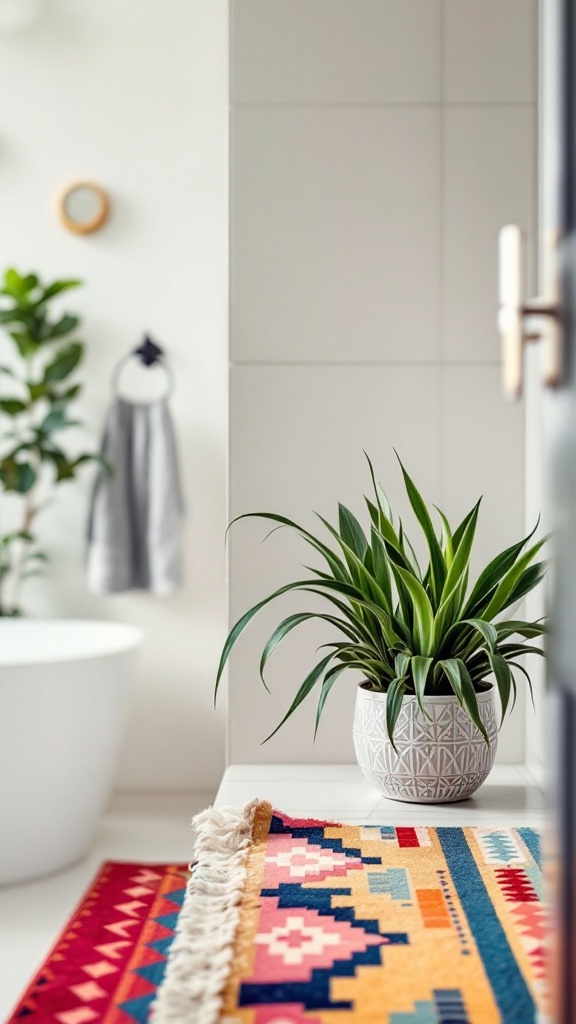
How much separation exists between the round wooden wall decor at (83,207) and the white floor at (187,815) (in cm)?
181

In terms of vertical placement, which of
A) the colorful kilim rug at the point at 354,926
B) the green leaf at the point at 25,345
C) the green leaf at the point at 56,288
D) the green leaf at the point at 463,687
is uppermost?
the green leaf at the point at 56,288

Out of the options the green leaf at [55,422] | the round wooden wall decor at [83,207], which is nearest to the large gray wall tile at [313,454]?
the green leaf at [55,422]

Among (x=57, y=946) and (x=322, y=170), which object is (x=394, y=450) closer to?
(x=322, y=170)

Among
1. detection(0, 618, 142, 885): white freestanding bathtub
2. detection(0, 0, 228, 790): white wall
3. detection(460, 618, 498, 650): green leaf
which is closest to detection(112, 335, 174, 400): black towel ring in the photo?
detection(0, 0, 228, 790): white wall

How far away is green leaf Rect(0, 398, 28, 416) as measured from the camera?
117 inches

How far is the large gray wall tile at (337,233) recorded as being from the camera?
1.49 metres

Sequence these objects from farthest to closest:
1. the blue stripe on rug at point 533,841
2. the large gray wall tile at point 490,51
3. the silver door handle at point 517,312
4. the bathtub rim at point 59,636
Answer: the bathtub rim at point 59,636
the large gray wall tile at point 490,51
the blue stripe on rug at point 533,841
the silver door handle at point 517,312

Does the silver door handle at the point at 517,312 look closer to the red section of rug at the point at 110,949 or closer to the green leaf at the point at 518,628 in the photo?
the green leaf at the point at 518,628

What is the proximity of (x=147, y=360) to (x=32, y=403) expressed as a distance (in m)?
0.38

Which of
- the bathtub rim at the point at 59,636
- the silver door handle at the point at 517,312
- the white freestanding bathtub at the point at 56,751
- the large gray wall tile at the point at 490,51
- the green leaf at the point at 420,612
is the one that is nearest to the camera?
the silver door handle at the point at 517,312

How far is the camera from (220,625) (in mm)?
3080

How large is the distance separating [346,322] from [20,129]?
209 cm

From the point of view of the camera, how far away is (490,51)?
148 cm

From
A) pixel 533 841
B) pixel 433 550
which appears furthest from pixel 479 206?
pixel 533 841
